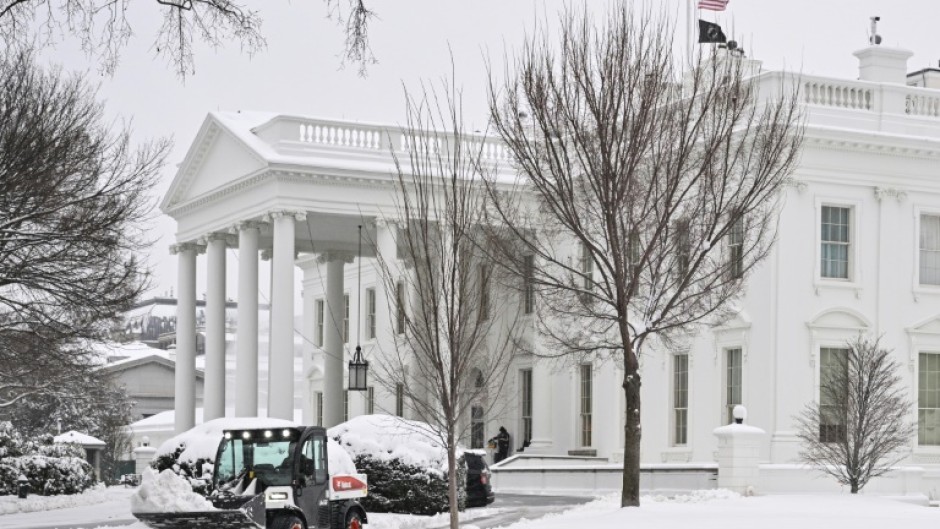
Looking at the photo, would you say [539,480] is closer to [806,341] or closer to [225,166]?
[806,341]

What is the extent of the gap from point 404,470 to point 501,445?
70.3ft

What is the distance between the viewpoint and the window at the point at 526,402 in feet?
169

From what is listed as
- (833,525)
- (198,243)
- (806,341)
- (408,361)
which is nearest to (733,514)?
(833,525)

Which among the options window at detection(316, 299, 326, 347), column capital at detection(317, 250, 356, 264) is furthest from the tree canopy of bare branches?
window at detection(316, 299, 326, 347)

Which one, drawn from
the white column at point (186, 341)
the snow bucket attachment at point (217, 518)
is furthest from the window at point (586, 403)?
the snow bucket attachment at point (217, 518)

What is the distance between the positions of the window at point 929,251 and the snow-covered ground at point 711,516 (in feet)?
26.3

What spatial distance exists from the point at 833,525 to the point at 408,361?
27.9 meters

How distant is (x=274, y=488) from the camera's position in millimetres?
22031

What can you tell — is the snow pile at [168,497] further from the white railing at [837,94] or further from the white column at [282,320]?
the white column at [282,320]

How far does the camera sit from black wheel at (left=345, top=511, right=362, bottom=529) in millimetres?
23406

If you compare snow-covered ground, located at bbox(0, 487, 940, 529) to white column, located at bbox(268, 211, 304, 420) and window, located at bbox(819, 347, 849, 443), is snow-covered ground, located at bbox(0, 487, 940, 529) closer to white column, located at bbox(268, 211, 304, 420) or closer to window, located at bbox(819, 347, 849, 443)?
window, located at bbox(819, 347, 849, 443)

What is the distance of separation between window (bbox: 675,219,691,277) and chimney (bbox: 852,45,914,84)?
14.5 meters

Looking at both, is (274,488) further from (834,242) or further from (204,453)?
(834,242)

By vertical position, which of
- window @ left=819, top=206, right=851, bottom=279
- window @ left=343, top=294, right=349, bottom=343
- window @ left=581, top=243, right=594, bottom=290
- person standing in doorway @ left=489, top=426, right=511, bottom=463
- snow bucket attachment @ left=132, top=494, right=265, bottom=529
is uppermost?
window @ left=819, top=206, right=851, bottom=279
